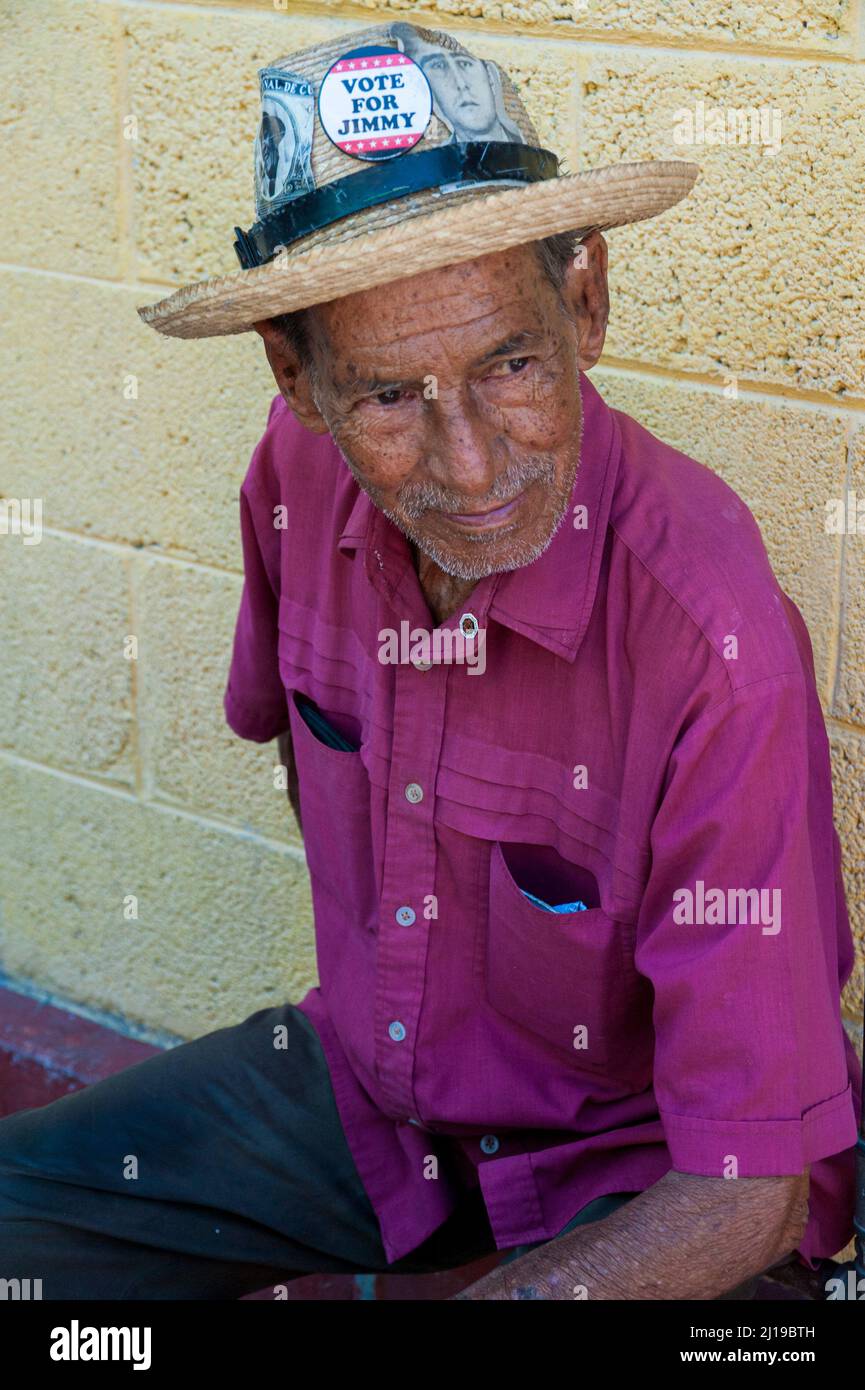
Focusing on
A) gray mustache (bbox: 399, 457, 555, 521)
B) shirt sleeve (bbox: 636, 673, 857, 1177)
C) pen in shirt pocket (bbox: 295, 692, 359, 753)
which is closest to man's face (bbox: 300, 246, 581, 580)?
gray mustache (bbox: 399, 457, 555, 521)

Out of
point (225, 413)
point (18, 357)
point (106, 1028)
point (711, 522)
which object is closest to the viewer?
point (711, 522)

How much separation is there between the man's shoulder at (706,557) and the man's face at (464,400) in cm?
10

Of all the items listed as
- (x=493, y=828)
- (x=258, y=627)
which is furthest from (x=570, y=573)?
(x=258, y=627)

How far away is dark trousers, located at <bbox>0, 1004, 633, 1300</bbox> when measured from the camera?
229 centimetres

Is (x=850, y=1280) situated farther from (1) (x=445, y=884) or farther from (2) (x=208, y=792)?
(2) (x=208, y=792)

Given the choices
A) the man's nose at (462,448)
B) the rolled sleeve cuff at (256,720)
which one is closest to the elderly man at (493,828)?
the man's nose at (462,448)

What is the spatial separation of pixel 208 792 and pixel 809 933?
5.66ft

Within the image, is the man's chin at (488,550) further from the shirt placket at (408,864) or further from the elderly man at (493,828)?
the shirt placket at (408,864)

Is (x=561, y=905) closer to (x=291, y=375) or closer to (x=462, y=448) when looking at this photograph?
(x=462, y=448)

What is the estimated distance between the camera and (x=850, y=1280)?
6.65 feet

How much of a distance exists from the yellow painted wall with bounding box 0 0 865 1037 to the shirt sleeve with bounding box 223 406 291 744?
340mm

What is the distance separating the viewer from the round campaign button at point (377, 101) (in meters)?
1.79
